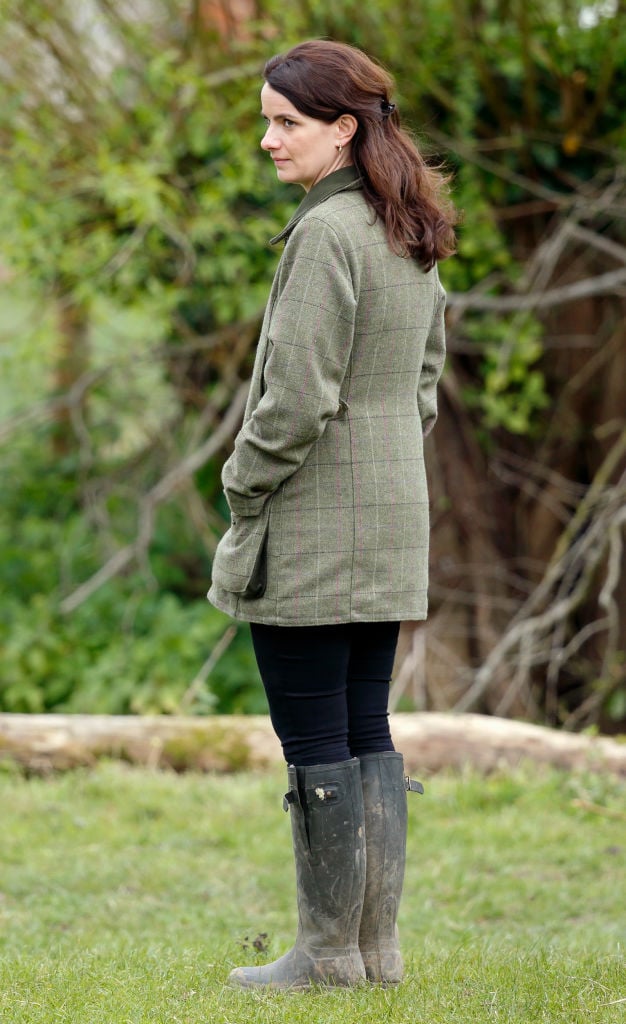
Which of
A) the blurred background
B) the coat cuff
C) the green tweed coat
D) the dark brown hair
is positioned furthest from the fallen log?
the dark brown hair

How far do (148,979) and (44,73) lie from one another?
538 centimetres

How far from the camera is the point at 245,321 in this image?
21.9 feet

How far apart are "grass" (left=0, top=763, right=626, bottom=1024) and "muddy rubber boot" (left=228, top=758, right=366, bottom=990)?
71 mm

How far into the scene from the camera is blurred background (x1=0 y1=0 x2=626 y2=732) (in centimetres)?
614

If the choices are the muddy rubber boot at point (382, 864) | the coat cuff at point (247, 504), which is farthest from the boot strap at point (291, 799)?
the coat cuff at point (247, 504)

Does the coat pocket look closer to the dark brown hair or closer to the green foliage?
the dark brown hair

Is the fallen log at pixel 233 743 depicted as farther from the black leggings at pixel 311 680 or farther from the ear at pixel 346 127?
the ear at pixel 346 127

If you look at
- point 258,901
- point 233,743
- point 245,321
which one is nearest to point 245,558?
point 258,901

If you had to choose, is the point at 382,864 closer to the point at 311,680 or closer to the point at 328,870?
the point at 328,870

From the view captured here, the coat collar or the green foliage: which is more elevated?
the coat collar

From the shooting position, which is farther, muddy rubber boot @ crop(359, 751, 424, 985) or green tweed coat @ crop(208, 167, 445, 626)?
muddy rubber boot @ crop(359, 751, 424, 985)

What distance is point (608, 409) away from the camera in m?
7.12

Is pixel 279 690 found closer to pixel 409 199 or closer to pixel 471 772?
pixel 409 199

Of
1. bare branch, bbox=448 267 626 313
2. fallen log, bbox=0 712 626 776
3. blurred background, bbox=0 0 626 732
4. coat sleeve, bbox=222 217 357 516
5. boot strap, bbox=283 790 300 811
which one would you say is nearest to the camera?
coat sleeve, bbox=222 217 357 516
